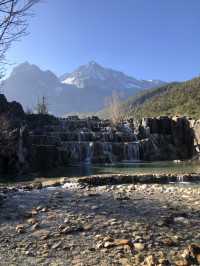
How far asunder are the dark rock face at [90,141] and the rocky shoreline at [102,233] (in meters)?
23.7

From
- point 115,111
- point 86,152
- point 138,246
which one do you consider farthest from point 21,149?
point 115,111

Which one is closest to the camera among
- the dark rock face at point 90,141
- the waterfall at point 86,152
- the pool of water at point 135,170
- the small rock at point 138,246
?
the small rock at point 138,246

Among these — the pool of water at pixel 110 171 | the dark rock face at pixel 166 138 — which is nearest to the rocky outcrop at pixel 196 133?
the dark rock face at pixel 166 138

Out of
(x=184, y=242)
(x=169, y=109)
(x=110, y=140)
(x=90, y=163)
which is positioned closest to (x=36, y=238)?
(x=184, y=242)

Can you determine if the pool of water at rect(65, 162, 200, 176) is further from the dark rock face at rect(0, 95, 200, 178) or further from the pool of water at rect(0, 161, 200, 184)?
the dark rock face at rect(0, 95, 200, 178)

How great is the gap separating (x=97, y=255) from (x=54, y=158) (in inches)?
1380

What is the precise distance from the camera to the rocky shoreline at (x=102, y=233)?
6.02 meters

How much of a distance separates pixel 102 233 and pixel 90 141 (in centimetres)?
4247

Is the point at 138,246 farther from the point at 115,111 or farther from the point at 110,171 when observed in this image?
the point at 115,111

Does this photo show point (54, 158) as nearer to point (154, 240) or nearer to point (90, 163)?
point (90, 163)

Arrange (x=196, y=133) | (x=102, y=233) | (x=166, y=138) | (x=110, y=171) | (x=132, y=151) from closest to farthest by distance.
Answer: (x=102, y=233)
(x=110, y=171)
(x=132, y=151)
(x=166, y=138)
(x=196, y=133)

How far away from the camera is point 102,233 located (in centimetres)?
733

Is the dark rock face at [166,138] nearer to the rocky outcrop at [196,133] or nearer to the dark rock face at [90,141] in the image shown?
the dark rock face at [90,141]

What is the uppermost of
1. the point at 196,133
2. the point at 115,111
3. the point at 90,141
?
the point at 115,111
